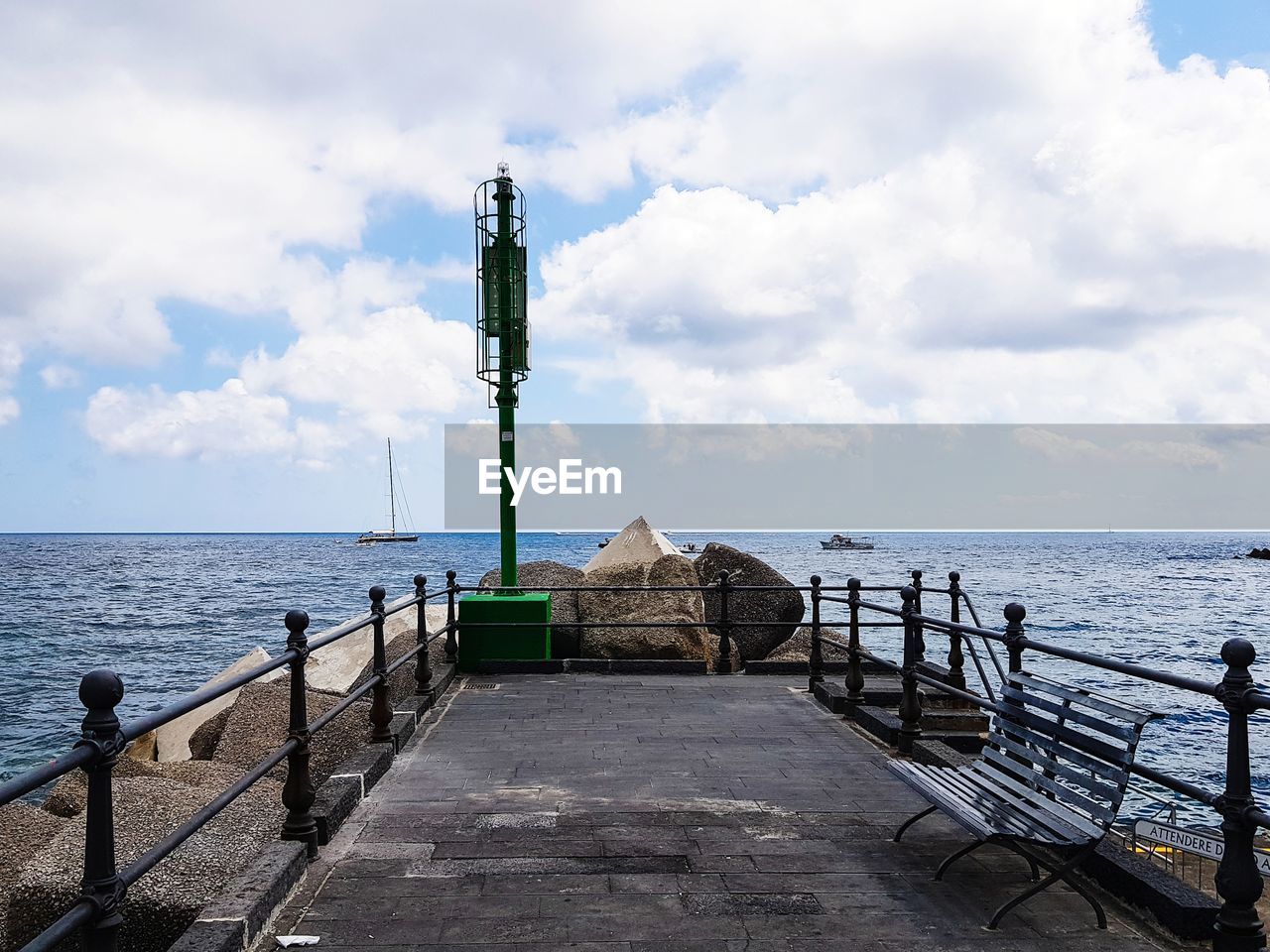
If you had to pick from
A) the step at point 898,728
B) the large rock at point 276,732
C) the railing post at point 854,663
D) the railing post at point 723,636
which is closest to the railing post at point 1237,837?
the step at point 898,728

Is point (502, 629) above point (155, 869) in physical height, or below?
above

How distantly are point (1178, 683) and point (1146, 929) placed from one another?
1.06m

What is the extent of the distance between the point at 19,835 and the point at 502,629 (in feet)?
16.7

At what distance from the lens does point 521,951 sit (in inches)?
149

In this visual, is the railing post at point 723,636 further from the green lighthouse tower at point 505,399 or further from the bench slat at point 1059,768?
the bench slat at point 1059,768

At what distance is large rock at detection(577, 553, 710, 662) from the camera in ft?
39.2

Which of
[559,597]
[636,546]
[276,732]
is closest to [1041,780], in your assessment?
[276,732]

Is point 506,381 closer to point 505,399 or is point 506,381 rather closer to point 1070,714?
point 505,399

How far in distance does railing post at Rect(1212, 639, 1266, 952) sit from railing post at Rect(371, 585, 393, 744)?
498cm

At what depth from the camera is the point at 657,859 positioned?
482 cm

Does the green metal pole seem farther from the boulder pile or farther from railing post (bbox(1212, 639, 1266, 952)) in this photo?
railing post (bbox(1212, 639, 1266, 952))

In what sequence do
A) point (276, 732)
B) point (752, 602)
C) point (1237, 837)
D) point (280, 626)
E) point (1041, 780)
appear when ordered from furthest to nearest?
1. point (280, 626)
2. point (752, 602)
3. point (276, 732)
4. point (1041, 780)
5. point (1237, 837)

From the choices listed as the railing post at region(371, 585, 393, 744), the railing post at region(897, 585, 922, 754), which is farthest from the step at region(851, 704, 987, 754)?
the railing post at region(371, 585, 393, 744)

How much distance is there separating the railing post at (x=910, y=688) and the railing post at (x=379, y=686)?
12.2ft
